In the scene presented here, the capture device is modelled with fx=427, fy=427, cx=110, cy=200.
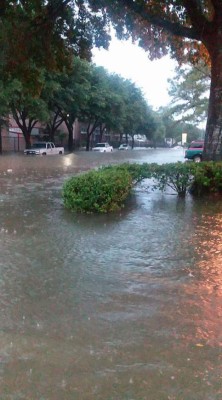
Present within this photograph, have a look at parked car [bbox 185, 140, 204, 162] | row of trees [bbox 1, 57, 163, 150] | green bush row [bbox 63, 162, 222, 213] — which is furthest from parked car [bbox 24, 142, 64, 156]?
green bush row [bbox 63, 162, 222, 213]

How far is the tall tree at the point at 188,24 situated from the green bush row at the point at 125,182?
1.99 metres

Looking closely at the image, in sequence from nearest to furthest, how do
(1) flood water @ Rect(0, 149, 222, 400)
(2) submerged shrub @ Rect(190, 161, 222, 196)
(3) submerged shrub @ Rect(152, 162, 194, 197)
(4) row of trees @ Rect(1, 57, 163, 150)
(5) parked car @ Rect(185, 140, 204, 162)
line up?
(1) flood water @ Rect(0, 149, 222, 400)
(3) submerged shrub @ Rect(152, 162, 194, 197)
(2) submerged shrub @ Rect(190, 161, 222, 196)
(5) parked car @ Rect(185, 140, 204, 162)
(4) row of trees @ Rect(1, 57, 163, 150)

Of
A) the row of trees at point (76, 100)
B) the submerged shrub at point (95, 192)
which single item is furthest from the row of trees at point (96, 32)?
the row of trees at point (76, 100)

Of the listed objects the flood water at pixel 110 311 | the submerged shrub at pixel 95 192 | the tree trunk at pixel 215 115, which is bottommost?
the flood water at pixel 110 311

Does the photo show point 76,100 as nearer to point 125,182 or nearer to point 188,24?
point 188,24

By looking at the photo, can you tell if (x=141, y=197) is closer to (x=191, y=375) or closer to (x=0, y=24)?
(x=0, y=24)

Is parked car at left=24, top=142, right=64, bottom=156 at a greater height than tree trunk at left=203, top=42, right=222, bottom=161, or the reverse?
tree trunk at left=203, top=42, right=222, bottom=161

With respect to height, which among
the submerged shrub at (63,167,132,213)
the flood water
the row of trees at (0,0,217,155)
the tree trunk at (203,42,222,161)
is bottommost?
the flood water

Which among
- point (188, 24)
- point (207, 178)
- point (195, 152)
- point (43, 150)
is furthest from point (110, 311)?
point (43, 150)

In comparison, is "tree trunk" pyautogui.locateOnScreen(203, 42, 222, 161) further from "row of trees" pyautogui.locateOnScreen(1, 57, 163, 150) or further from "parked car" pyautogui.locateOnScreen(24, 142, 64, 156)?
"parked car" pyautogui.locateOnScreen(24, 142, 64, 156)

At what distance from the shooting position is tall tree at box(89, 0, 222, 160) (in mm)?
12648

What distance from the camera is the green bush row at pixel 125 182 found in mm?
8805

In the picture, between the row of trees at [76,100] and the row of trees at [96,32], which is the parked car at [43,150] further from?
the row of trees at [96,32]

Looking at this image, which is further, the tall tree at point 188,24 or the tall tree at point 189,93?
the tall tree at point 189,93
